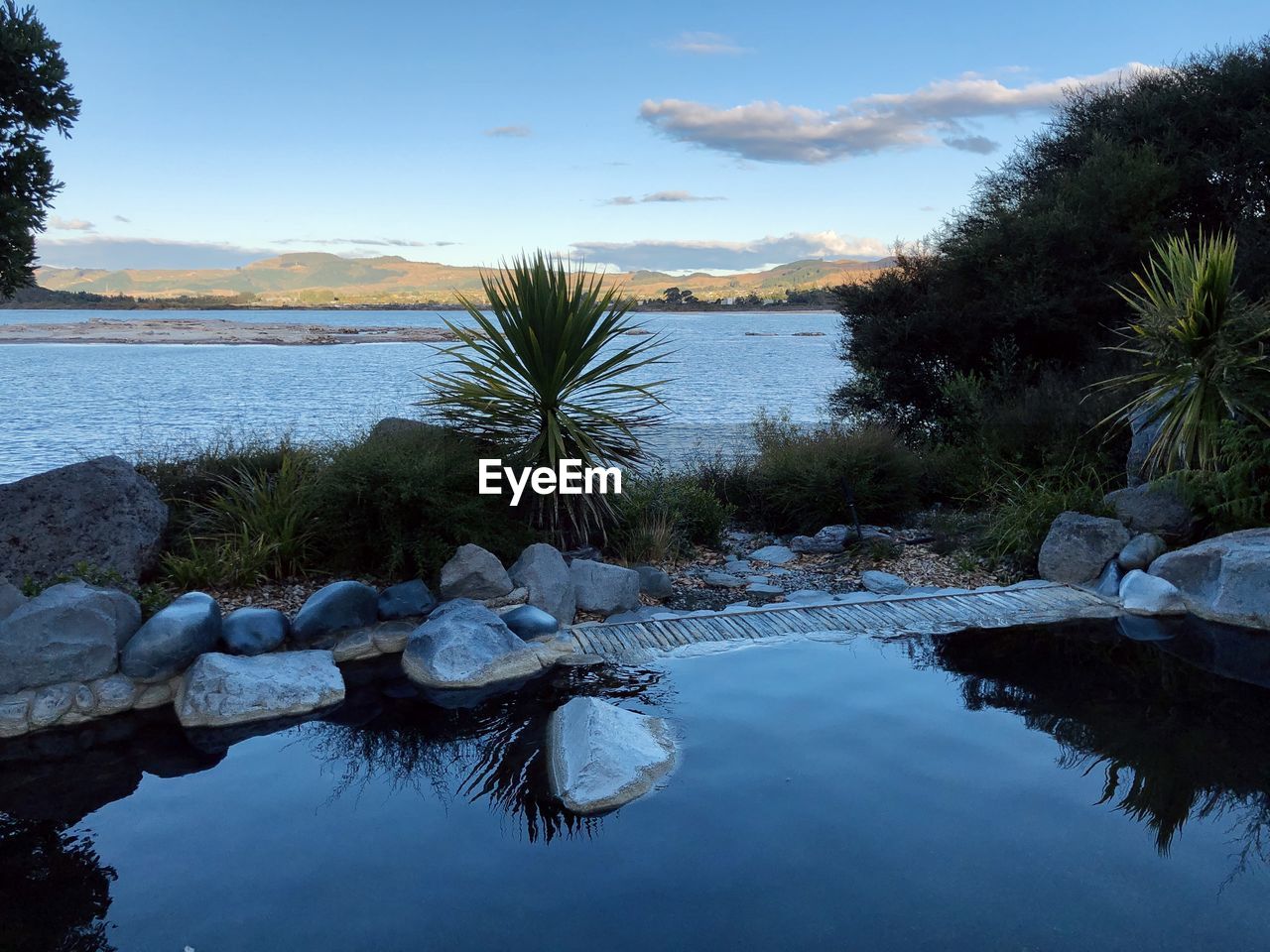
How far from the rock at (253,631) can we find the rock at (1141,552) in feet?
20.9

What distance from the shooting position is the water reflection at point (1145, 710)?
431 centimetres

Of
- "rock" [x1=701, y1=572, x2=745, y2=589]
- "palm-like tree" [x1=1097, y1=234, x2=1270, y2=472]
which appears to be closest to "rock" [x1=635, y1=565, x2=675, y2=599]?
"rock" [x1=701, y1=572, x2=745, y2=589]

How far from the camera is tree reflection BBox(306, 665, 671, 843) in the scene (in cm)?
441

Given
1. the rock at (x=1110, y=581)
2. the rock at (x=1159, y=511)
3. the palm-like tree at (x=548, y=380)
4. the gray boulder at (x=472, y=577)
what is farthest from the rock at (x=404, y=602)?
the rock at (x=1159, y=511)

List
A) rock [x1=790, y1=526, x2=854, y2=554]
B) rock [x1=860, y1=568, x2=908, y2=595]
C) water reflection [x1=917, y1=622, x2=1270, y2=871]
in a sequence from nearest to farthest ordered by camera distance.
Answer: water reflection [x1=917, y1=622, x2=1270, y2=871], rock [x1=860, y1=568, x2=908, y2=595], rock [x1=790, y1=526, x2=854, y2=554]

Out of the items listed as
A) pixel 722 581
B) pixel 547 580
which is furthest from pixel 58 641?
pixel 722 581

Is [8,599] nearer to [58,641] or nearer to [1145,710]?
[58,641]

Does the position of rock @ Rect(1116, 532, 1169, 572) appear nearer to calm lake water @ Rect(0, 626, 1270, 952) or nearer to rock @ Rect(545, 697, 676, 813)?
calm lake water @ Rect(0, 626, 1270, 952)

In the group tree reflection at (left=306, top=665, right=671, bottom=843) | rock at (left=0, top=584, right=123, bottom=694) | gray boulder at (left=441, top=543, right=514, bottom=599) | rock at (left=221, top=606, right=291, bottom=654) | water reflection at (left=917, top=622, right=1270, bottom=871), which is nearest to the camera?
water reflection at (left=917, top=622, right=1270, bottom=871)

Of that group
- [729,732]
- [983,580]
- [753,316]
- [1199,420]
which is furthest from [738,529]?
[753,316]

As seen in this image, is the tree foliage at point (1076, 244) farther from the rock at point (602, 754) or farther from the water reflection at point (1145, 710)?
the rock at point (602, 754)

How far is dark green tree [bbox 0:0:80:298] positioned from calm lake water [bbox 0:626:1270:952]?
439cm

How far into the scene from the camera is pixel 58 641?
5410 millimetres

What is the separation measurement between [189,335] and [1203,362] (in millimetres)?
80148
